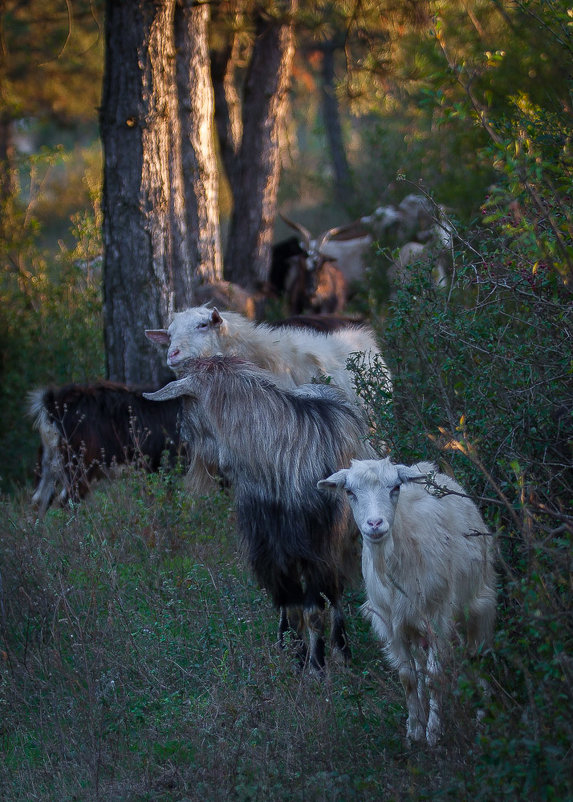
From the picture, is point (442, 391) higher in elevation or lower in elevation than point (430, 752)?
higher

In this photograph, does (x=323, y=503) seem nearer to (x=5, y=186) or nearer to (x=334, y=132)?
(x=5, y=186)

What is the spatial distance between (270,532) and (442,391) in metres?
1.30

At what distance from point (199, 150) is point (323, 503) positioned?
6039 mm

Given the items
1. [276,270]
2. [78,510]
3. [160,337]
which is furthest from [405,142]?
[78,510]

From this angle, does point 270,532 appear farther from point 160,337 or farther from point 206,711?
point 160,337

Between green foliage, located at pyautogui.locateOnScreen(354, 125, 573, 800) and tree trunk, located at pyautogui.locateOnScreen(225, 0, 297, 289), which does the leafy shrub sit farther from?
tree trunk, located at pyautogui.locateOnScreen(225, 0, 297, 289)

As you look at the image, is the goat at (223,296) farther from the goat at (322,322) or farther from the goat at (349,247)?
the goat at (349,247)

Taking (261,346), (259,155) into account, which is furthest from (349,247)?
(261,346)

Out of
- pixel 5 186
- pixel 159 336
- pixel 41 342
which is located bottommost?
pixel 41 342

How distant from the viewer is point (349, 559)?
6125mm

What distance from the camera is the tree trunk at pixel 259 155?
1403 centimetres

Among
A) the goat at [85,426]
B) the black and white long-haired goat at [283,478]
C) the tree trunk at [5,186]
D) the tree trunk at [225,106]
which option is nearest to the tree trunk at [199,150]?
the goat at [85,426]

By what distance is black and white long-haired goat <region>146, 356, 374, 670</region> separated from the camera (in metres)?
5.93

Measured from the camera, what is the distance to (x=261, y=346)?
832 centimetres
